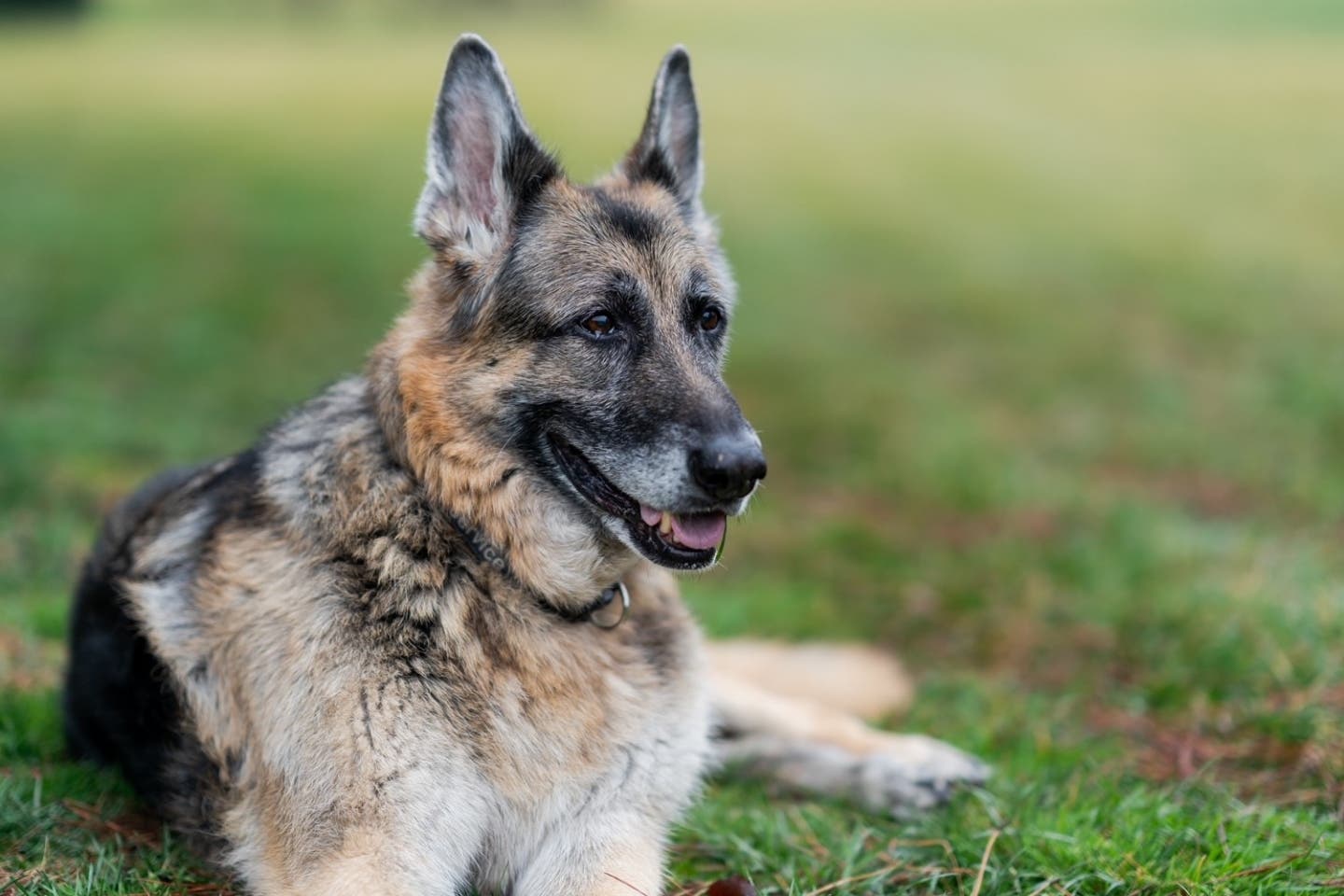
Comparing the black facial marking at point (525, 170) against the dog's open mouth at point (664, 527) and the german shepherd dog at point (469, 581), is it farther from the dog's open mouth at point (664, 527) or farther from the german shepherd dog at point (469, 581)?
the dog's open mouth at point (664, 527)

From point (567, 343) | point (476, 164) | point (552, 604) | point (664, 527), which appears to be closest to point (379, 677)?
point (552, 604)

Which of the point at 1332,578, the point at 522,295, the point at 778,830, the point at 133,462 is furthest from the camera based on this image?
the point at 133,462

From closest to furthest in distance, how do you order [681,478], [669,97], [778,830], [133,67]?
[681,478], [778,830], [669,97], [133,67]

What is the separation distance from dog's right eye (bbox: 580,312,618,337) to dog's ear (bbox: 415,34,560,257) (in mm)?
486

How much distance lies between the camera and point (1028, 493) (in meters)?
9.40

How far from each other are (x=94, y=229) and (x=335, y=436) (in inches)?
475

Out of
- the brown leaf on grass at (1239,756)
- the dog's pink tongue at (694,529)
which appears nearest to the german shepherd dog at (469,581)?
the dog's pink tongue at (694,529)

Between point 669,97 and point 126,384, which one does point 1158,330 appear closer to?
point 669,97

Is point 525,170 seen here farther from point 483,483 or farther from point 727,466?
point 727,466

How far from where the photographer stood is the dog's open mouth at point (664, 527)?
3.79 meters

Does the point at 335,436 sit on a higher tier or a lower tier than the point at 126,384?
higher

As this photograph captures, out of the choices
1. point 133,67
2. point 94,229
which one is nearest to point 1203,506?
point 94,229

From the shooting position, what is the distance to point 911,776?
16.0 feet

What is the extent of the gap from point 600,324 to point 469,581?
3.25ft
